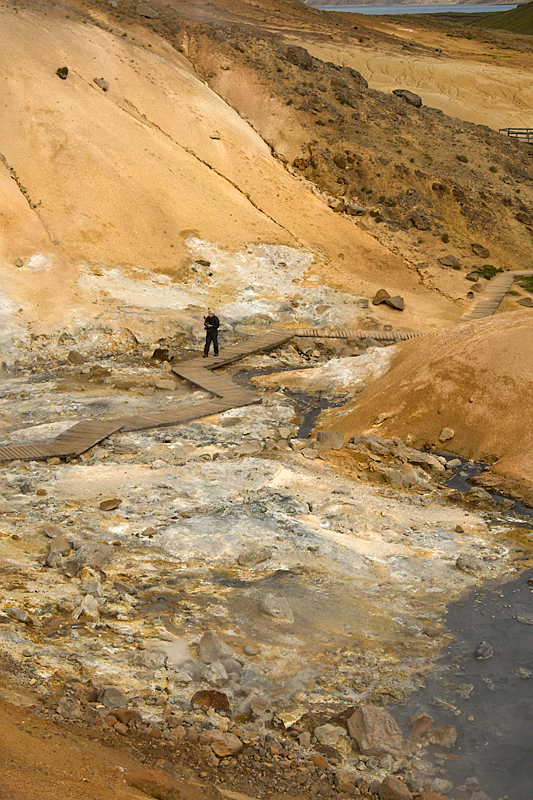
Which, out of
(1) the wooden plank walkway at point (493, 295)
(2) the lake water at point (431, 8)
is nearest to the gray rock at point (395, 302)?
(1) the wooden plank walkway at point (493, 295)

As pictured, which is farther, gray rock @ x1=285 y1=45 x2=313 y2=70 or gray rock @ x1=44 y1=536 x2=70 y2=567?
gray rock @ x1=285 y1=45 x2=313 y2=70

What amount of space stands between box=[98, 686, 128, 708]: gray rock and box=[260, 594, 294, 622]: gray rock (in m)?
1.94

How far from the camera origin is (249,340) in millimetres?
18000

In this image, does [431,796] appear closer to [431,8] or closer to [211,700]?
[211,700]

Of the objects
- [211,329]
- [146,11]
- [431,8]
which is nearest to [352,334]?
[211,329]

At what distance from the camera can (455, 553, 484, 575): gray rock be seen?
847 centimetres

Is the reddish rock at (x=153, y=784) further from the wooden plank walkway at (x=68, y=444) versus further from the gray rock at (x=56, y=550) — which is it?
the wooden plank walkway at (x=68, y=444)

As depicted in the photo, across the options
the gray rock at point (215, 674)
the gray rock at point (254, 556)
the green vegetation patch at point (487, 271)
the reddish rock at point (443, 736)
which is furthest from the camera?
the green vegetation patch at point (487, 271)

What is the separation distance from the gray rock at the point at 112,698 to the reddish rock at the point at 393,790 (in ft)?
6.47

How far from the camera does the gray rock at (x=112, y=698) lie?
5.57m

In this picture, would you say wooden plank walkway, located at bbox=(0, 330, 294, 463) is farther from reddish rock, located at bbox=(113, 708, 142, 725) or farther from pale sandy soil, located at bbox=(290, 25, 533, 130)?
pale sandy soil, located at bbox=(290, 25, 533, 130)

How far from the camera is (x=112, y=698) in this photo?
220 inches

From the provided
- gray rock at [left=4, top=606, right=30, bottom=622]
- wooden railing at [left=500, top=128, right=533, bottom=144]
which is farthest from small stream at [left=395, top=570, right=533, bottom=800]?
wooden railing at [left=500, top=128, right=533, bottom=144]

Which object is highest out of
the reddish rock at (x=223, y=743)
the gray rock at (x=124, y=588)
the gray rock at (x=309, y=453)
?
the reddish rock at (x=223, y=743)
